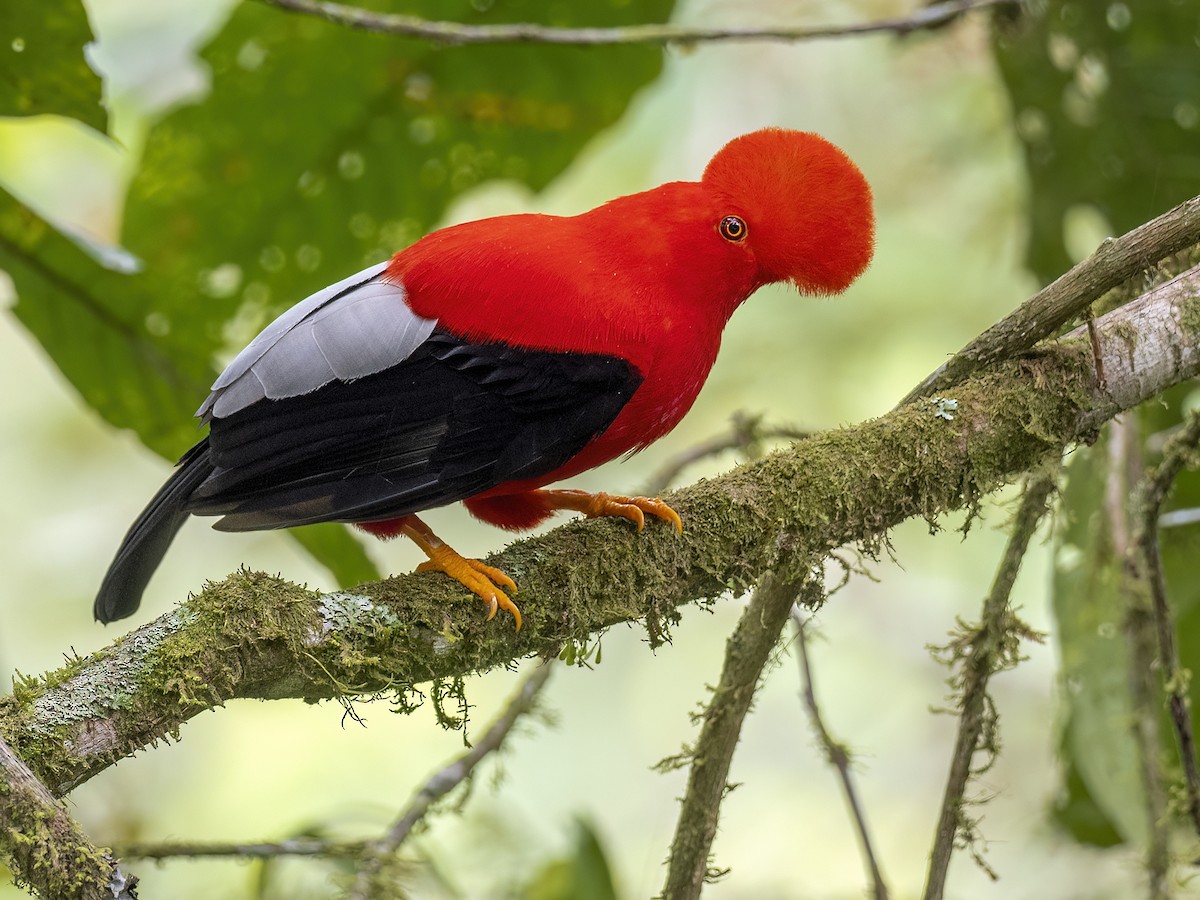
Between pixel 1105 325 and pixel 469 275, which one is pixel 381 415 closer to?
pixel 469 275

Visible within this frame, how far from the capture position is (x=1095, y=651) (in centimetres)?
232

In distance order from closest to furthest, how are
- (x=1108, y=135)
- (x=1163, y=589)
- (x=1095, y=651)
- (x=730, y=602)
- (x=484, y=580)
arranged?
1. (x=484, y=580)
2. (x=1163, y=589)
3. (x=1095, y=651)
4. (x=1108, y=135)
5. (x=730, y=602)

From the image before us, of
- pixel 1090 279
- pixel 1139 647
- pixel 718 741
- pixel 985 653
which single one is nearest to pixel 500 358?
pixel 718 741

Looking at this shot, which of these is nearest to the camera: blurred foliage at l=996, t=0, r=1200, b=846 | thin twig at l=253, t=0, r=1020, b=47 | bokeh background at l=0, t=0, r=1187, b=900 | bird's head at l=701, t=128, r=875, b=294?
bird's head at l=701, t=128, r=875, b=294

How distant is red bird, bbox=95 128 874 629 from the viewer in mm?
1558

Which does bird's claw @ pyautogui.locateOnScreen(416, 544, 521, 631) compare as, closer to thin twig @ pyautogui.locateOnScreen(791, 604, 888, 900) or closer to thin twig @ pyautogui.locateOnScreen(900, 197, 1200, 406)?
thin twig @ pyautogui.locateOnScreen(791, 604, 888, 900)

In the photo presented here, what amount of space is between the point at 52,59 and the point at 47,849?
1540mm

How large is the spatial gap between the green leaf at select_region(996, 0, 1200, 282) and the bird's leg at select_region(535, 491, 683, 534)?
1835 millimetres

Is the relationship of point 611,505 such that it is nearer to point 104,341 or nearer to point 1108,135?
point 104,341

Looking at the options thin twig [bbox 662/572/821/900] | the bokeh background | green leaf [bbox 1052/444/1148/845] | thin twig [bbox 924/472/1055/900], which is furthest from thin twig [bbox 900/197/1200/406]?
the bokeh background

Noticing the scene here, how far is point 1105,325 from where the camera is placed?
5.42ft

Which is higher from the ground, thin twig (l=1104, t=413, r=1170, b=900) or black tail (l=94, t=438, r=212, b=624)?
thin twig (l=1104, t=413, r=1170, b=900)

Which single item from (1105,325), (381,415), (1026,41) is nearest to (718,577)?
(381,415)

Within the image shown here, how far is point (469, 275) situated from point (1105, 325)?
925mm
